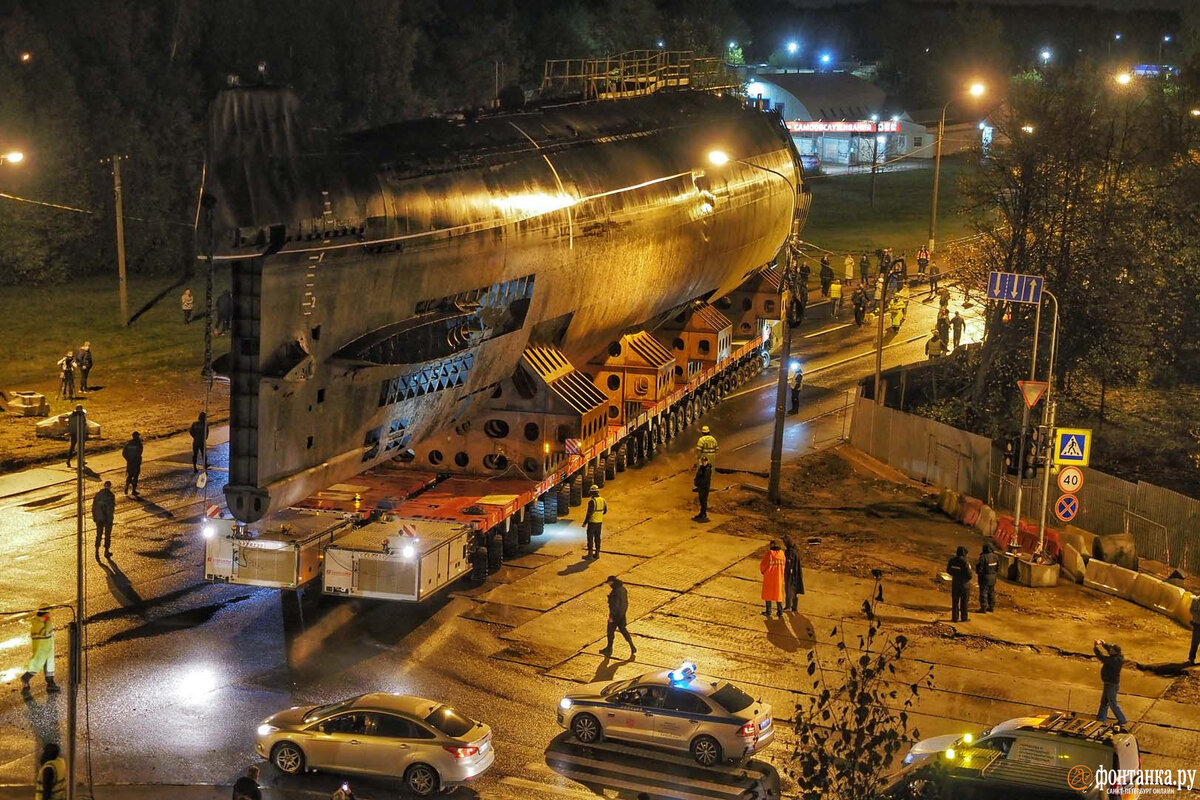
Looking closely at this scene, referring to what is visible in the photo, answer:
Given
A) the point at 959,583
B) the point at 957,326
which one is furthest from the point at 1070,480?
the point at 957,326

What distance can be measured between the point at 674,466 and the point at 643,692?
51.8 ft

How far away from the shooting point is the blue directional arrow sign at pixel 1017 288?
2939cm

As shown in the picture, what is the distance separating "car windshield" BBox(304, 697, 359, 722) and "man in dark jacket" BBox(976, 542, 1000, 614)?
12.1 meters

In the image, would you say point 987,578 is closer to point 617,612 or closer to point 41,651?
point 617,612

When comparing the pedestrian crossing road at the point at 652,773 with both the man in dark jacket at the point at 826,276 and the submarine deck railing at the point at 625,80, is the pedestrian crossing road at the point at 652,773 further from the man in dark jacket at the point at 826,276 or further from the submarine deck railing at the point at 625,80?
the man in dark jacket at the point at 826,276

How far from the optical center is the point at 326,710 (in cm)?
1734

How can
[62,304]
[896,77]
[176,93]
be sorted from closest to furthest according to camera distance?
[62,304]
[176,93]
[896,77]

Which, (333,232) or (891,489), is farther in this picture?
(891,489)

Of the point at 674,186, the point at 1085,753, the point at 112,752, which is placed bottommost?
the point at 112,752

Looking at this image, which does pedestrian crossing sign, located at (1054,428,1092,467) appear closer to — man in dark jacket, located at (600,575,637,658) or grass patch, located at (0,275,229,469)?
man in dark jacket, located at (600,575,637,658)

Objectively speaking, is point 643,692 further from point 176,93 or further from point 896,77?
point 896,77

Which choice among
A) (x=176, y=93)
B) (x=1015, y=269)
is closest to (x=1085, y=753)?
(x=1015, y=269)

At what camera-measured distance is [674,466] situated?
3391 cm

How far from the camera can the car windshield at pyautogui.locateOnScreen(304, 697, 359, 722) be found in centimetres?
1722
